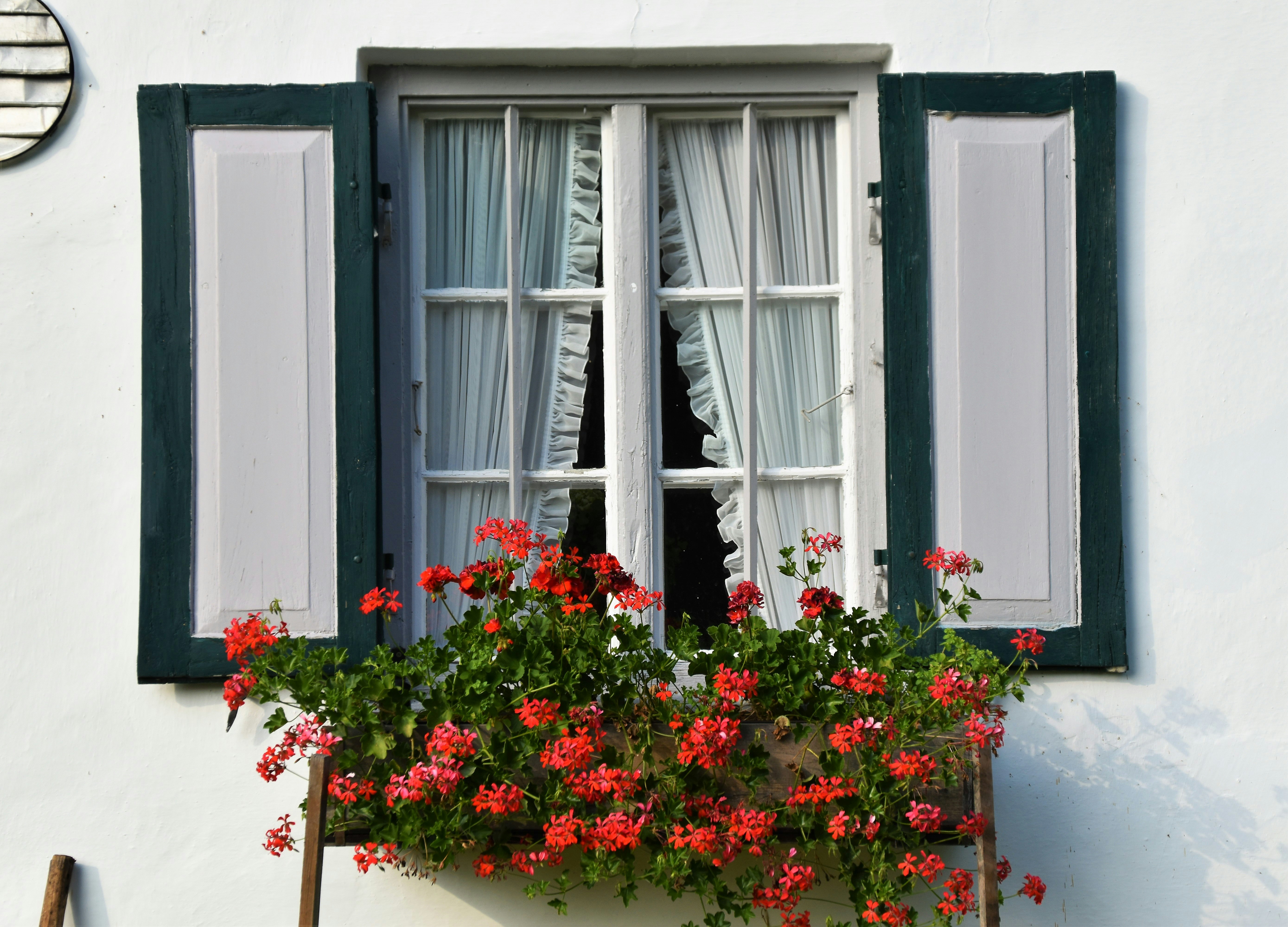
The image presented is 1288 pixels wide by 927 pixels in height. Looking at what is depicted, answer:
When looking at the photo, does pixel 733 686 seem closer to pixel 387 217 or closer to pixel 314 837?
pixel 314 837


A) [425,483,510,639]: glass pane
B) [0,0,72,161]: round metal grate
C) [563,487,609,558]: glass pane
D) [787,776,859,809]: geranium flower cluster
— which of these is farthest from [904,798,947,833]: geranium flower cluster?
[0,0,72,161]: round metal grate

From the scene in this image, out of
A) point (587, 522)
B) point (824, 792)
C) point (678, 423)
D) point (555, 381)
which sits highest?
point (555, 381)

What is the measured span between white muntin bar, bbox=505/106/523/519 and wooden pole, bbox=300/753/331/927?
0.76 meters

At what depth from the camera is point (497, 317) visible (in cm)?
281

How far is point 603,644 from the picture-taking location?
2332 mm

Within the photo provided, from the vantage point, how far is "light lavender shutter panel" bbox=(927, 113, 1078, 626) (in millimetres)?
2619

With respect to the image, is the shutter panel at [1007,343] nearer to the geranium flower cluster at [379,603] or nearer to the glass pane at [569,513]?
the glass pane at [569,513]

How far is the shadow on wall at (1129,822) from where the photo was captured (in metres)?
2.58

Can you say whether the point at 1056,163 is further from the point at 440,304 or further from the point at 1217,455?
the point at 440,304

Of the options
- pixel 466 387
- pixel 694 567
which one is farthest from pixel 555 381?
pixel 694 567

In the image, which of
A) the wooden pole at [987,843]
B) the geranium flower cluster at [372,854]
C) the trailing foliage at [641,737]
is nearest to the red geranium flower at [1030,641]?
the trailing foliage at [641,737]

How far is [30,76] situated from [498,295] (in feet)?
3.78

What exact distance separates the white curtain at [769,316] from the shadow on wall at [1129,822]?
612 mm

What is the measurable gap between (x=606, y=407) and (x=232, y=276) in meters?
0.89
